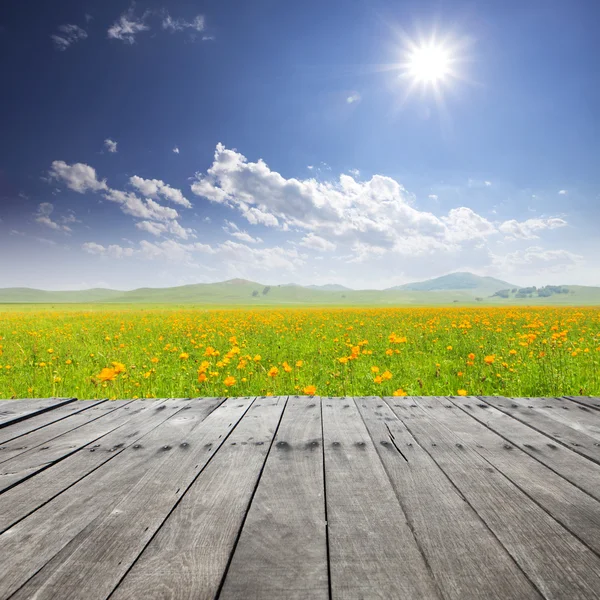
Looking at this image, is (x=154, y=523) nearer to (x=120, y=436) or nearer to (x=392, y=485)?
(x=392, y=485)

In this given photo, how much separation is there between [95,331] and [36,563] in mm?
11677

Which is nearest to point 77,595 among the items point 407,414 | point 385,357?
point 407,414

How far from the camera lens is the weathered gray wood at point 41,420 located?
2.62 metres

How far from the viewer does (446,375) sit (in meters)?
5.61

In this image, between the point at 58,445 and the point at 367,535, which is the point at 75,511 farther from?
the point at 367,535

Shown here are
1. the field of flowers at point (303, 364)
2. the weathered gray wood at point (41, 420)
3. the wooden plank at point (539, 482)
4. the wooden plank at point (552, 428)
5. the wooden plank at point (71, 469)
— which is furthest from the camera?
the field of flowers at point (303, 364)

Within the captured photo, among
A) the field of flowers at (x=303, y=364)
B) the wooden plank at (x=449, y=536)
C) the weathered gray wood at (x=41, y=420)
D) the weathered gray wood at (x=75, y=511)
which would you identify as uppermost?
the wooden plank at (x=449, y=536)

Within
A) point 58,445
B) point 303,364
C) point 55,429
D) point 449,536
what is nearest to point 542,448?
point 449,536

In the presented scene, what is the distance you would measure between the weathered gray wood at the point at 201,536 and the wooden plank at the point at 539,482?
4.31 feet

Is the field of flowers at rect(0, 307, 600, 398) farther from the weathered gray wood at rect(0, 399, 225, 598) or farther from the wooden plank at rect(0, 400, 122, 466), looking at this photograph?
the weathered gray wood at rect(0, 399, 225, 598)

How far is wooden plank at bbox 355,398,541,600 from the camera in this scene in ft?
3.60

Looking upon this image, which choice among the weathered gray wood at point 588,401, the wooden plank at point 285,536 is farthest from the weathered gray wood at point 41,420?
the weathered gray wood at point 588,401

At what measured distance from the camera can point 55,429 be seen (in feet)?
8.89

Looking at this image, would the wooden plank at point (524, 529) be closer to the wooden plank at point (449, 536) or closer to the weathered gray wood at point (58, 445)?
the wooden plank at point (449, 536)
